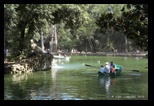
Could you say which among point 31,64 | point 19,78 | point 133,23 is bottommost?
point 19,78

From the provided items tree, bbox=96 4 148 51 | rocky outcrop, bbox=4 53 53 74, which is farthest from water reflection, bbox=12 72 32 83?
tree, bbox=96 4 148 51

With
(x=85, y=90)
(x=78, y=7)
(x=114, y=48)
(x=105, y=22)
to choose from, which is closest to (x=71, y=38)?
(x=114, y=48)

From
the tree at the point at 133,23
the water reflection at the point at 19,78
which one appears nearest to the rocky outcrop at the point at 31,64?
the water reflection at the point at 19,78

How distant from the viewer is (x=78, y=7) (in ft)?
102

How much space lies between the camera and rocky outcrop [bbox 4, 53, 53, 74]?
26.5 meters

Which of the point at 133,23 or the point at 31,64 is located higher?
the point at 133,23

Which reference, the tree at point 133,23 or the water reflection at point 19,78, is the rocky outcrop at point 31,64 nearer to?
the water reflection at point 19,78

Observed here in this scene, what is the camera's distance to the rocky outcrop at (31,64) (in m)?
26.5

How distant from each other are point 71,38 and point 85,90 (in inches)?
2453

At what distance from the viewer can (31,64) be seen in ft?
96.0

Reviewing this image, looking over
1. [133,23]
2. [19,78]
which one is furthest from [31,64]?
[133,23]

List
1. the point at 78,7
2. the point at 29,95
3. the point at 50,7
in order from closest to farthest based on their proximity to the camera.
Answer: the point at 29,95, the point at 50,7, the point at 78,7

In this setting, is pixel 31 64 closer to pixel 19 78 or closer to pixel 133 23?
pixel 19 78
